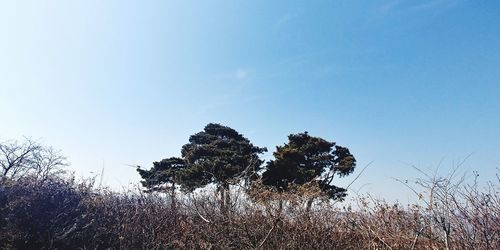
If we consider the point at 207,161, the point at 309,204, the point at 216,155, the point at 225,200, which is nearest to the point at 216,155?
the point at 216,155

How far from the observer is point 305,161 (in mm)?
21172

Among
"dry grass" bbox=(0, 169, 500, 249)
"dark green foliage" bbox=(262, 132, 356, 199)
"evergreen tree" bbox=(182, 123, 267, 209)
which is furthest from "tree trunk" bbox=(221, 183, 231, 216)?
"dark green foliage" bbox=(262, 132, 356, 199)

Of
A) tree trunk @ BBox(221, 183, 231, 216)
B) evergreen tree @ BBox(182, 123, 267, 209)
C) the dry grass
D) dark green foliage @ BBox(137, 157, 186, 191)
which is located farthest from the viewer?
dark green foliage @ BBox(137, 157, 186, 191)

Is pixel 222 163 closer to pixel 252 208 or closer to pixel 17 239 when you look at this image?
pixel 252 208

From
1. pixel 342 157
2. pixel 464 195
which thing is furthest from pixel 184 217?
pixel 342 157

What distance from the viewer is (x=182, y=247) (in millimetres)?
8242

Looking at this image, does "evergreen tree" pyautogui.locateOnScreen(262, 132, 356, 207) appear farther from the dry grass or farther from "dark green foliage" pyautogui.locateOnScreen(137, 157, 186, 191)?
the dry grass

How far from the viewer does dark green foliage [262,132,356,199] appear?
65.4 feet

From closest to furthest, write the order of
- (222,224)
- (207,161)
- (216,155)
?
(222,224), (207,161), (216,155)

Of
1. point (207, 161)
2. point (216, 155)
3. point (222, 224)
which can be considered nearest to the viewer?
point (222, 224)

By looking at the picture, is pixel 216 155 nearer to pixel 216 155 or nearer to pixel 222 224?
pixel 216 155

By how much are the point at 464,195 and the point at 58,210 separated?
24.2ft

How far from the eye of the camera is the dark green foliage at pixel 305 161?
65.4 feet

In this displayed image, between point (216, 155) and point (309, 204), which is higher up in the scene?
point (216, 155)
